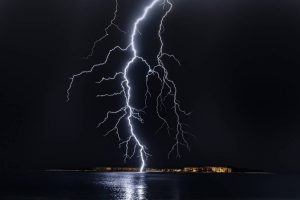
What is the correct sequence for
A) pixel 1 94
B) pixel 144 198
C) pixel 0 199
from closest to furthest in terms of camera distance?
pixel 0 199
pixel 144 198
pixel 1 94

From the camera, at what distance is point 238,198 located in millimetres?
28484

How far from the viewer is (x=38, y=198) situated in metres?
27.7

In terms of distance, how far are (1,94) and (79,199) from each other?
67.3 feet

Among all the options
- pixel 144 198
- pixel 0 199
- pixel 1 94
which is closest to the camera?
pixel 0 199

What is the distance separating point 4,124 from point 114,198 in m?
20.2

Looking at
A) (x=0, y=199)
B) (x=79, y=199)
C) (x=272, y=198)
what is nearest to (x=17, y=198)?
(x=0, y=199)

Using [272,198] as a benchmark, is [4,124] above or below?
above

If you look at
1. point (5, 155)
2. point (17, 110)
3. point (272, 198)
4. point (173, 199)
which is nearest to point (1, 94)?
point (17, 110)

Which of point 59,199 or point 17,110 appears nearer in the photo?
point 59,199

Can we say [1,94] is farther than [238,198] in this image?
Yes

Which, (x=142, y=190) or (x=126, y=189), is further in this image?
(x=126, y=189)

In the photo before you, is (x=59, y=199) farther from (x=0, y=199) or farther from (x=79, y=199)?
(x=0, y=199)

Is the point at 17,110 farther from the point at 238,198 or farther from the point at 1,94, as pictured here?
the point at 238,198

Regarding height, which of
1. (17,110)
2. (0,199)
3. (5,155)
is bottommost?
(0,199)
